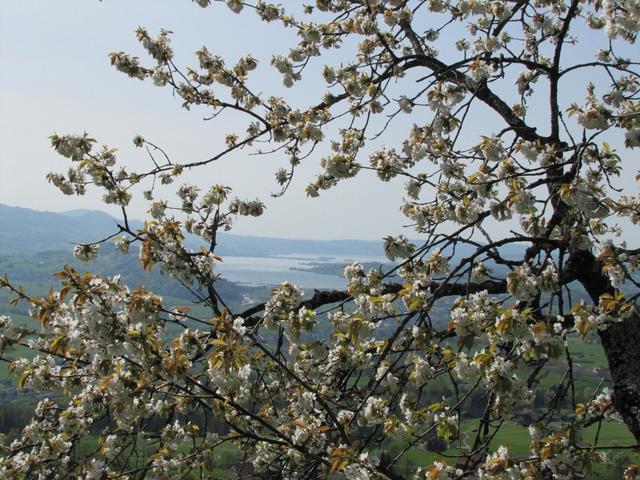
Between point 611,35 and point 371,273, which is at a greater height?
point 611,35

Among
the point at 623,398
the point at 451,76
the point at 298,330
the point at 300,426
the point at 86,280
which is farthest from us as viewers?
the point at 451,76

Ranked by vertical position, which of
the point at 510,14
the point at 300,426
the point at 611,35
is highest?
the point at 510,14

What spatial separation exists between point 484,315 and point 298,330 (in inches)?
60.6

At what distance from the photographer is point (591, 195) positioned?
339cm

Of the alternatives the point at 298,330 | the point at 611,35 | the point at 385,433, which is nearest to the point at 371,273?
the point at 298,330

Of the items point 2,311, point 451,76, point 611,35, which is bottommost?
point 2,311

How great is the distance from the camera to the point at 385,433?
4.91 m

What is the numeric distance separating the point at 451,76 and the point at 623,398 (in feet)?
14.4

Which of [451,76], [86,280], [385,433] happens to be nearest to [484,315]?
[385,433]

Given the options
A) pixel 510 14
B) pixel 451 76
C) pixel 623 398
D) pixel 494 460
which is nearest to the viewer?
pixel 494 460

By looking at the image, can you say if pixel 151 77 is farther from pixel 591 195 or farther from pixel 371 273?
pixel 591 195

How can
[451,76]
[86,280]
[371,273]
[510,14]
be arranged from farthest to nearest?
[510,14], [451,76], [371,273], [86,280]

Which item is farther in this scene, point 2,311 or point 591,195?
point 2,311

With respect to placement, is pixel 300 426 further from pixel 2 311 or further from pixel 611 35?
pixel 2 311
